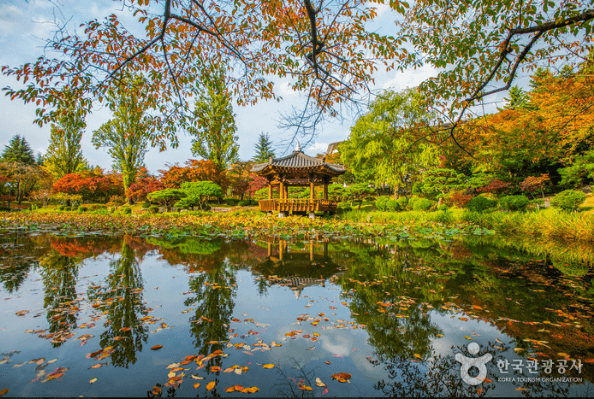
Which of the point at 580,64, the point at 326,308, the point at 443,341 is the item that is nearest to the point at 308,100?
the point at 326,308

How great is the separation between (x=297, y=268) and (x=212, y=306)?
1.97 metres

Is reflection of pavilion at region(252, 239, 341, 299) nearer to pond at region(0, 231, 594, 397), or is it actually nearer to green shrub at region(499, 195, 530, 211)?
pond at region(0, 231, 594, 397)

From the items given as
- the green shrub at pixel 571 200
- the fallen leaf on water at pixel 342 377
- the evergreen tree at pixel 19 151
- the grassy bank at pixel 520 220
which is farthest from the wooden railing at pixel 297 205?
the evergreen tree at pixel 19 151

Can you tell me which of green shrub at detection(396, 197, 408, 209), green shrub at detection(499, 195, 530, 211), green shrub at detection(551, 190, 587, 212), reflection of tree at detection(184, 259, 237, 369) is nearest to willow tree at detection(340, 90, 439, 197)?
green shrub at detection(396, 197, 408, 209)

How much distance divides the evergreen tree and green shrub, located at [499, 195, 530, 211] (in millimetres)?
48402

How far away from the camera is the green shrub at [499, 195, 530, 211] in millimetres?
12281

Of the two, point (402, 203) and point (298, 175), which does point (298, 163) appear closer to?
point (298, 175)

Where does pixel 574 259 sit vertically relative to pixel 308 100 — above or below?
below

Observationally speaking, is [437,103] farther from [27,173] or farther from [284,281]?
[27,173]

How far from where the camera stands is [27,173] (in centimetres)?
2328

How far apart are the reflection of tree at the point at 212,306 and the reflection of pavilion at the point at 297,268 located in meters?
0.62

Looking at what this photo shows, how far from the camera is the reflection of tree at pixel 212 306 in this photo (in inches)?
83.4

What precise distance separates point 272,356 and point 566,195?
1377 cm

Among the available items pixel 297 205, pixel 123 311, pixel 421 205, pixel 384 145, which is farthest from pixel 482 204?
pixel 123 311
